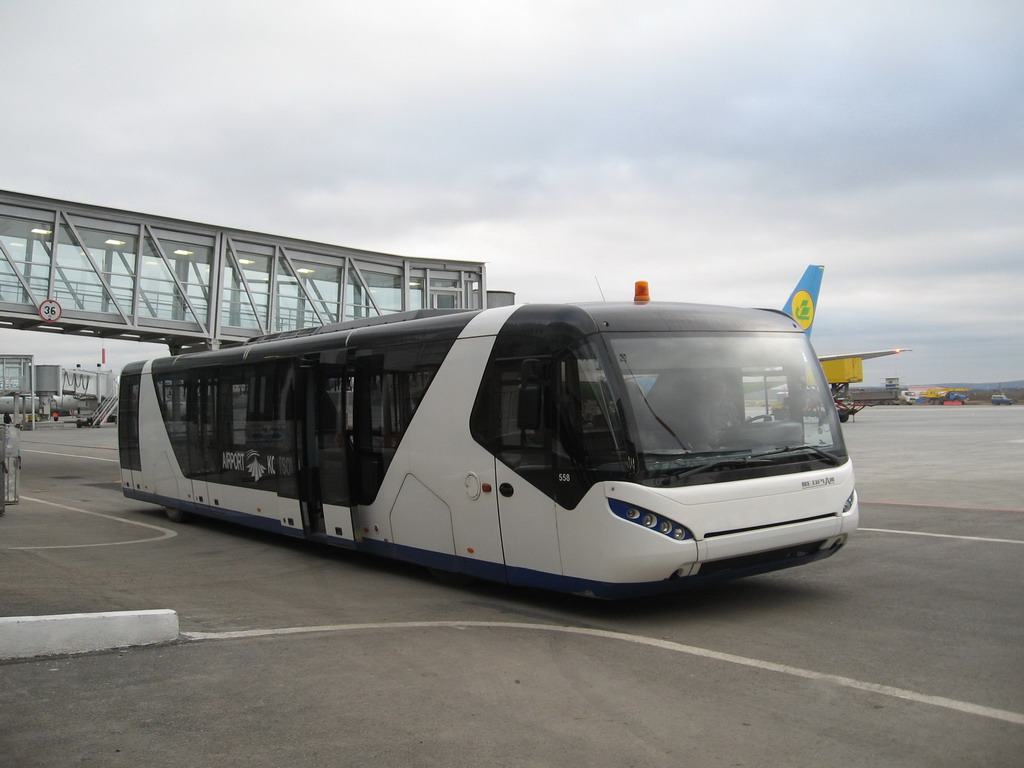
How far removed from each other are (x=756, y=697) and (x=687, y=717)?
556 mm

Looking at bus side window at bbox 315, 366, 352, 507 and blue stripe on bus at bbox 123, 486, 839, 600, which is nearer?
blue stripe on bus at bbox 123, 486, 839, 600

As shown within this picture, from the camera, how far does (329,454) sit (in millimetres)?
10539

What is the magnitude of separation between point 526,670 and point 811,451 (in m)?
3.38

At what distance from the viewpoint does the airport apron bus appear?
7102 millimetres

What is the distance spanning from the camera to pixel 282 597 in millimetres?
8781

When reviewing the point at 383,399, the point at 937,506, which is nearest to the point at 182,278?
the point at 383,399

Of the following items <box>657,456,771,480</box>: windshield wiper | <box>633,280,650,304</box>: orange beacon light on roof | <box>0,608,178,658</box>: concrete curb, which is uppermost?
<box>633,280,650,304</box>: orange beacon light on roof

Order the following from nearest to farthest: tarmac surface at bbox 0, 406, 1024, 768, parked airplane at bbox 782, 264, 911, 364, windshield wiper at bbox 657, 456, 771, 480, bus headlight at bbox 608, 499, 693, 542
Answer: tarmac surface at bbox 0, 406, 1024, 768, bus headlight at bbox 608, 499, 693, 542, windshield wiper at bbox 657, 456, 771, 480, parked airplane at bbox 782, 264, 911, 364

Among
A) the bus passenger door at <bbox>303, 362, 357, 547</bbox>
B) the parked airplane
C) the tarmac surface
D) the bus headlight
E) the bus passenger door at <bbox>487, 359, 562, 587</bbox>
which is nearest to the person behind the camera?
the tarmac surface

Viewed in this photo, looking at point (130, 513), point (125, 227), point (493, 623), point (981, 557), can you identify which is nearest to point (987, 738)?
point (493, 623)

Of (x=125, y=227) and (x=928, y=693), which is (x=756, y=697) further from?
(x=125, y=227)

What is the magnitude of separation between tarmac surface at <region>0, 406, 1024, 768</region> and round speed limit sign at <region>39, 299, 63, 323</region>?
18.2 m

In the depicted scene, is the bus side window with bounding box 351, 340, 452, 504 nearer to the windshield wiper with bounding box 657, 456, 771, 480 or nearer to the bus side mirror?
the bus side mirror

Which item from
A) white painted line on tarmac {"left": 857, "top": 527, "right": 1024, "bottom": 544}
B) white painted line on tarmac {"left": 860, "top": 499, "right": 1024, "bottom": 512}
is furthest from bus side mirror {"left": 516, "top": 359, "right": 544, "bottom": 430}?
white painted line on tarmac {"left": 860, "top": 499, "right": 1024, "bottom": 512}
